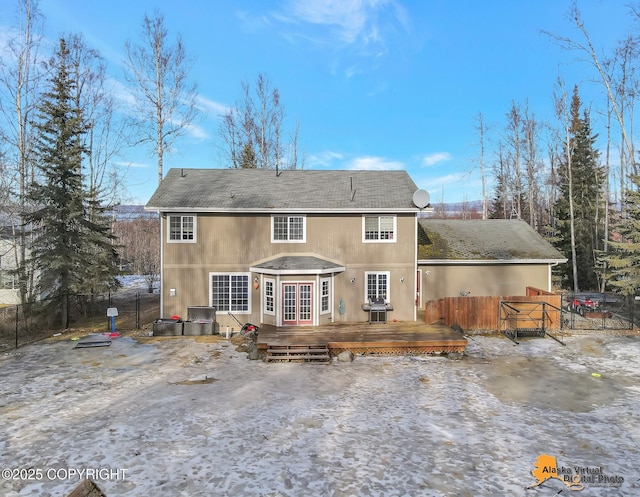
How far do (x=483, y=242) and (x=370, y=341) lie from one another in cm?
1142

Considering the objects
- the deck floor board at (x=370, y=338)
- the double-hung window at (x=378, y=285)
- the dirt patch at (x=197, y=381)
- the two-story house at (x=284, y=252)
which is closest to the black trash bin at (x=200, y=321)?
the two-story house at (x=284, y=252)

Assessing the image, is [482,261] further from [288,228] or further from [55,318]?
[55,318]

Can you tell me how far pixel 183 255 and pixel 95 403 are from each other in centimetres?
818

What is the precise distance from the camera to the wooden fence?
1557 centimetres

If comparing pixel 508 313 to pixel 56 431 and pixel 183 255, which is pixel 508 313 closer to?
pixel 183 255

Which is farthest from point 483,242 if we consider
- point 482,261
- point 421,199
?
point 421,199

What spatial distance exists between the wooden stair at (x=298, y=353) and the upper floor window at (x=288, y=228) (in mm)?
5600

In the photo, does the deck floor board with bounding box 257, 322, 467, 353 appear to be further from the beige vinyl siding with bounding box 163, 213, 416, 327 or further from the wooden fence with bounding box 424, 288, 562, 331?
the beige vinyl siding with bounding box 163, 213, 416, 327

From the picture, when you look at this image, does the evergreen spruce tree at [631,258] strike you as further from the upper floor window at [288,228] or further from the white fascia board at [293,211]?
the upper floor window at [288,228]

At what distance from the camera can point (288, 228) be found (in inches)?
646

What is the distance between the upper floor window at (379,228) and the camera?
650 inches

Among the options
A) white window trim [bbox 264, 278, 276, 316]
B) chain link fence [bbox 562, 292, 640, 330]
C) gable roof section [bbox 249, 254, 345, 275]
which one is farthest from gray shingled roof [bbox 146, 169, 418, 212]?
chain link fence [bbox 562, 292, 640, 330]

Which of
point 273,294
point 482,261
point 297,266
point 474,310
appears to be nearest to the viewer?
point 297,266

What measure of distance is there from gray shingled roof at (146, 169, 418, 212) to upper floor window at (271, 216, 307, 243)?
577 millimetres
